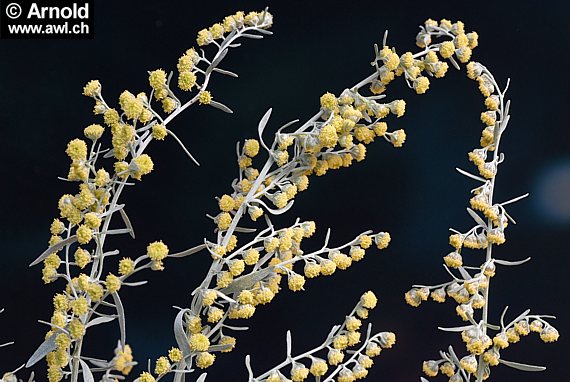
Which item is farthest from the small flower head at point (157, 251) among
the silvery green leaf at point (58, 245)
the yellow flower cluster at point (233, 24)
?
the yellow flower cluster at point (233, 24)

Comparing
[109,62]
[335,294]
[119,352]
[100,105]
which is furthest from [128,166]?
[335,294]

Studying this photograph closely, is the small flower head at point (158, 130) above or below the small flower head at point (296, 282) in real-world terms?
above

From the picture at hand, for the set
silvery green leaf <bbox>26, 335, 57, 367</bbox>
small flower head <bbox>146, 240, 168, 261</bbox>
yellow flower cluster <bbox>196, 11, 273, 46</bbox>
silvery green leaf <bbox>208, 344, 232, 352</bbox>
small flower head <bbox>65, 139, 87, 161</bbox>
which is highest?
yellow flower cluster <bbox>196, 11, 273, 46</bbox>

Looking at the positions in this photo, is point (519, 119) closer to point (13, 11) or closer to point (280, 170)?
point (280, 170)

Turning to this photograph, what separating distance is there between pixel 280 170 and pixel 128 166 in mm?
170

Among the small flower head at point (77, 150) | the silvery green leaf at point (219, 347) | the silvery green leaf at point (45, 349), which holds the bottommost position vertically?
the silvery green leaf at point (219, 347)

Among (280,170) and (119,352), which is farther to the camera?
(280,170)

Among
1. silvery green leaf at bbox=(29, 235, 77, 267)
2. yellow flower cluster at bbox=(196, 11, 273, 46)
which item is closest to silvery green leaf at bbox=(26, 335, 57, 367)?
silvery green leaf at bbox=(29, 235, 77, 267)

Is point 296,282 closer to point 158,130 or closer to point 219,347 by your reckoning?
point 219,347

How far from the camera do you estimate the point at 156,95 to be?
1012 millimetres

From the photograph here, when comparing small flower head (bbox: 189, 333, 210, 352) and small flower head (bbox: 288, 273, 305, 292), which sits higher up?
small flower head (bbox: 288, 273, 305, 292)

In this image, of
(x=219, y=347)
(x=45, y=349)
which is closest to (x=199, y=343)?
(x=219, y=347)

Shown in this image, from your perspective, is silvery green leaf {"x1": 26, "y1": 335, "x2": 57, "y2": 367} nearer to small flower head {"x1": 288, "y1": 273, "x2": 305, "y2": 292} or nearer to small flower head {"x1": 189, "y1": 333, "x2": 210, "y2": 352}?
small flower head {"x1": 189, "y1": 333, "x2": 210, "y2": 352}

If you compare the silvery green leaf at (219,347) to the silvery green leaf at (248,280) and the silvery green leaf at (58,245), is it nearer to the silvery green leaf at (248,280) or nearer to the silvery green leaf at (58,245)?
the silvery green leaf at (248,280)
